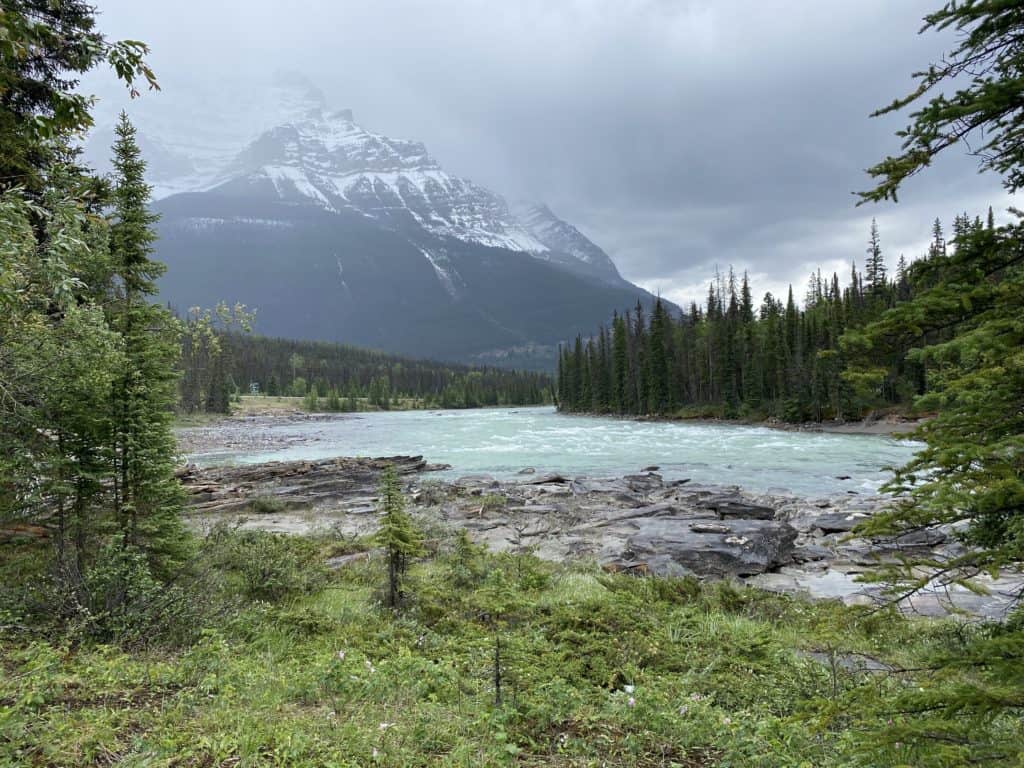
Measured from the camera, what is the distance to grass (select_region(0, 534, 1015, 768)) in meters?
4.23

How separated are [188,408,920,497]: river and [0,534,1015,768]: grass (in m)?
18.1

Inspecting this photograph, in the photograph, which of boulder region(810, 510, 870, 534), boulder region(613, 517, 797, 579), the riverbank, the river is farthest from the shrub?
the riverbank

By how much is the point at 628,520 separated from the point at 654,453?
840 inches

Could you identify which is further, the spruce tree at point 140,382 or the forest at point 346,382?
the forest at point 346,382

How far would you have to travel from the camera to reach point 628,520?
18.0 m

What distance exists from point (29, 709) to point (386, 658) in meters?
3.57

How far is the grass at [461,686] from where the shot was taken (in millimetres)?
4227

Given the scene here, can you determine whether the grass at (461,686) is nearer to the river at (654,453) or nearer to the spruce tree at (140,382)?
the spruce tree at (140,382)

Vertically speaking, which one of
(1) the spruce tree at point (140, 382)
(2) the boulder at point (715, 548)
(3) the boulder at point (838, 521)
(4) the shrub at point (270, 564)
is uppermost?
(1) the spruce tree at point (140, 382)

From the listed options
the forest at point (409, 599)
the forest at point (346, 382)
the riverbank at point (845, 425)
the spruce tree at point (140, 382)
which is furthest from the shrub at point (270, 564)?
the forest at point (346, 382)

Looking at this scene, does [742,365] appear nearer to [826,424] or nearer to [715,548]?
[826,424]

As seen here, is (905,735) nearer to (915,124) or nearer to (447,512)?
(915,124)

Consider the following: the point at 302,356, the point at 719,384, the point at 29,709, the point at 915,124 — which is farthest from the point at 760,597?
the point at 302,356

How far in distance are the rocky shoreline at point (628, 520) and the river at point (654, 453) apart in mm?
2716
